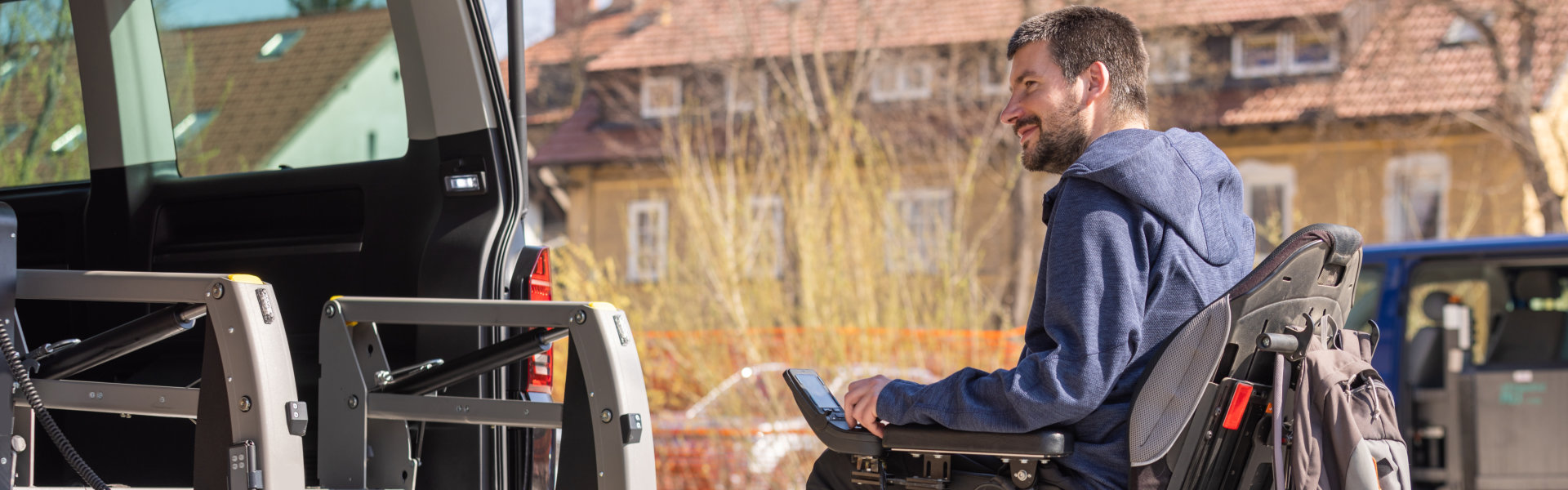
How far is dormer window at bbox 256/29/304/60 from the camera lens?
12.4 ft

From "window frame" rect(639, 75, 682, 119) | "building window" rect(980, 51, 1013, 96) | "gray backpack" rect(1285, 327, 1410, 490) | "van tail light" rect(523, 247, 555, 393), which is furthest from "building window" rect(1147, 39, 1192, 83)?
"gray backpack" rect(1285, 327, 1410, 490)

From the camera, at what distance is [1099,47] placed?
2.63m

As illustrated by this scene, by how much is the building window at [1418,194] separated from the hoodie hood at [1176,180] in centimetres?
Answer: 1721

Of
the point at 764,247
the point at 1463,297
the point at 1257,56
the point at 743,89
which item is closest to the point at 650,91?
the point at 743,89

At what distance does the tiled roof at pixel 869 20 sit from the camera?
621 inches

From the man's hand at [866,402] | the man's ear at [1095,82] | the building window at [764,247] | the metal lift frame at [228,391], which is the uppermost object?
the man's ear at [1095,82]

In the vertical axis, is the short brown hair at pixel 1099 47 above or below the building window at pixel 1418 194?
above

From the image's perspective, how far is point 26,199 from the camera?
346cm

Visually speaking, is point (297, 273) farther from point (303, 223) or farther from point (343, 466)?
point (343, 466)

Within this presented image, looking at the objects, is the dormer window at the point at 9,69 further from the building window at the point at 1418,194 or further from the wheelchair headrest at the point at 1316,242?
the building window at the point at 1418,194

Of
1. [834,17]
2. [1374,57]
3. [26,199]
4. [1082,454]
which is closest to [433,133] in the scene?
[26,199]

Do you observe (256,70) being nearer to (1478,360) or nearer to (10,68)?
(10,68)

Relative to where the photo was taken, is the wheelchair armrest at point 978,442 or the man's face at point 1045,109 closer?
the wheelchair armrest at point 978,442

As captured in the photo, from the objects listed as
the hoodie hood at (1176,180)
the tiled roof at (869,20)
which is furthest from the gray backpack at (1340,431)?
the tiled roof at (869,20)
